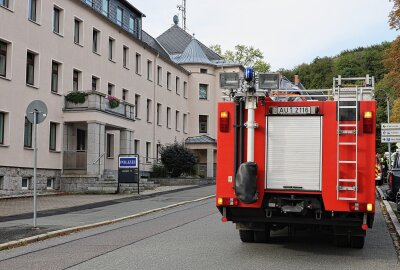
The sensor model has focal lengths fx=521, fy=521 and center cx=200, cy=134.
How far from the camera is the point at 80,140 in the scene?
3111 cm

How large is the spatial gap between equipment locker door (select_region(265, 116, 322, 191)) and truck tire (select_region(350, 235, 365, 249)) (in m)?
1.61

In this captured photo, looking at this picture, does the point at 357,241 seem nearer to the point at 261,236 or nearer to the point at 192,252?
the point at 261,236

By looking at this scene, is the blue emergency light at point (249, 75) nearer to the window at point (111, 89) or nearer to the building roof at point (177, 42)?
the window at point (111, 89)

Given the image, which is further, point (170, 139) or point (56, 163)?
point (170, 139)

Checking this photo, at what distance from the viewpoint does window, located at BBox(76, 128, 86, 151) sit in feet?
101

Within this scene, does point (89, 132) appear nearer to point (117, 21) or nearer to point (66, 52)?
point (66, 52)

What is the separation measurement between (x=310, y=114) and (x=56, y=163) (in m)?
22.1

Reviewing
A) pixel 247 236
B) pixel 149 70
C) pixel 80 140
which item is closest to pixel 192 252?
pixel 247 236

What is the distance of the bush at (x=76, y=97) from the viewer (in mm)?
28891

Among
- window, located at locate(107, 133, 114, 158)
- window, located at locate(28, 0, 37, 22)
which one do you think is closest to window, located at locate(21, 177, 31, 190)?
window, located at locate(28, 0, 37, 22)

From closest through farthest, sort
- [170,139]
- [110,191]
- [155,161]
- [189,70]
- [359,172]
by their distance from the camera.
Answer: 1. [359,172]
2. [110,191]
3. [155,161]
4. [170,139]
5. [189,70]

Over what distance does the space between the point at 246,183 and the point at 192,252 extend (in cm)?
175

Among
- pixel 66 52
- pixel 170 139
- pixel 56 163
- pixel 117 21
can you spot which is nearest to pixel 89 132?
pixel 56 163

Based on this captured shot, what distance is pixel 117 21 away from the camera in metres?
37.5
